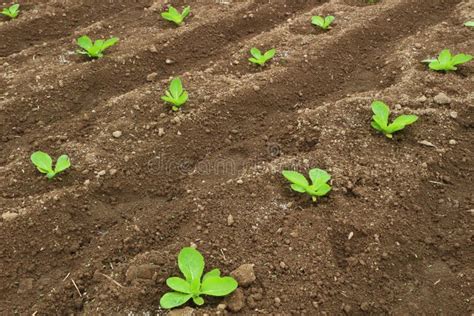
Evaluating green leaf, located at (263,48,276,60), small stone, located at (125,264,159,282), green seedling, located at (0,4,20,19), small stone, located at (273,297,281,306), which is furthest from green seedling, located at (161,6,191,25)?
small stone, located at (273,297,281,306)

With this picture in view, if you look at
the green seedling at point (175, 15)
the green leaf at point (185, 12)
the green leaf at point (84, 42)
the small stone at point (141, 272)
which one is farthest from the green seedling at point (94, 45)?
the small stone at point (141, 272)

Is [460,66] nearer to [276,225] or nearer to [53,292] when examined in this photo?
[276,225]

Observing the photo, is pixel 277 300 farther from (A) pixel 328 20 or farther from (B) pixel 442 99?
(A) pixel 328 20

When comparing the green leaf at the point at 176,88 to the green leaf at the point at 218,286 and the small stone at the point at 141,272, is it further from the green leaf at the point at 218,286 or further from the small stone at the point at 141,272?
the green leaf at the point at 218,286

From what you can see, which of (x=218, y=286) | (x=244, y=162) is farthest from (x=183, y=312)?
(x=244, y=162)

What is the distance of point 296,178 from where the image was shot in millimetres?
2367

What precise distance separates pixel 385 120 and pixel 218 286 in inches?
54.1

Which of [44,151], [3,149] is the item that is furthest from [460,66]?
[3,149]

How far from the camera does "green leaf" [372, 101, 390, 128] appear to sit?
265 cm

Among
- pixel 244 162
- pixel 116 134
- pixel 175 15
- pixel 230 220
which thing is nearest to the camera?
pixel 230 220

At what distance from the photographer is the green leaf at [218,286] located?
1916 millimetres

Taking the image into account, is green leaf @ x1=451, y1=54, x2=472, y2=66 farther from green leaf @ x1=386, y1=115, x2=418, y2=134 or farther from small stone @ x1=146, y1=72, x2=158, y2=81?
small stone @ x1=146, y1=72, x2=158, y2=81

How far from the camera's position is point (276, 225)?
2.27 m

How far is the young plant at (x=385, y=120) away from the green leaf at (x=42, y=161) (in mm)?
1810
